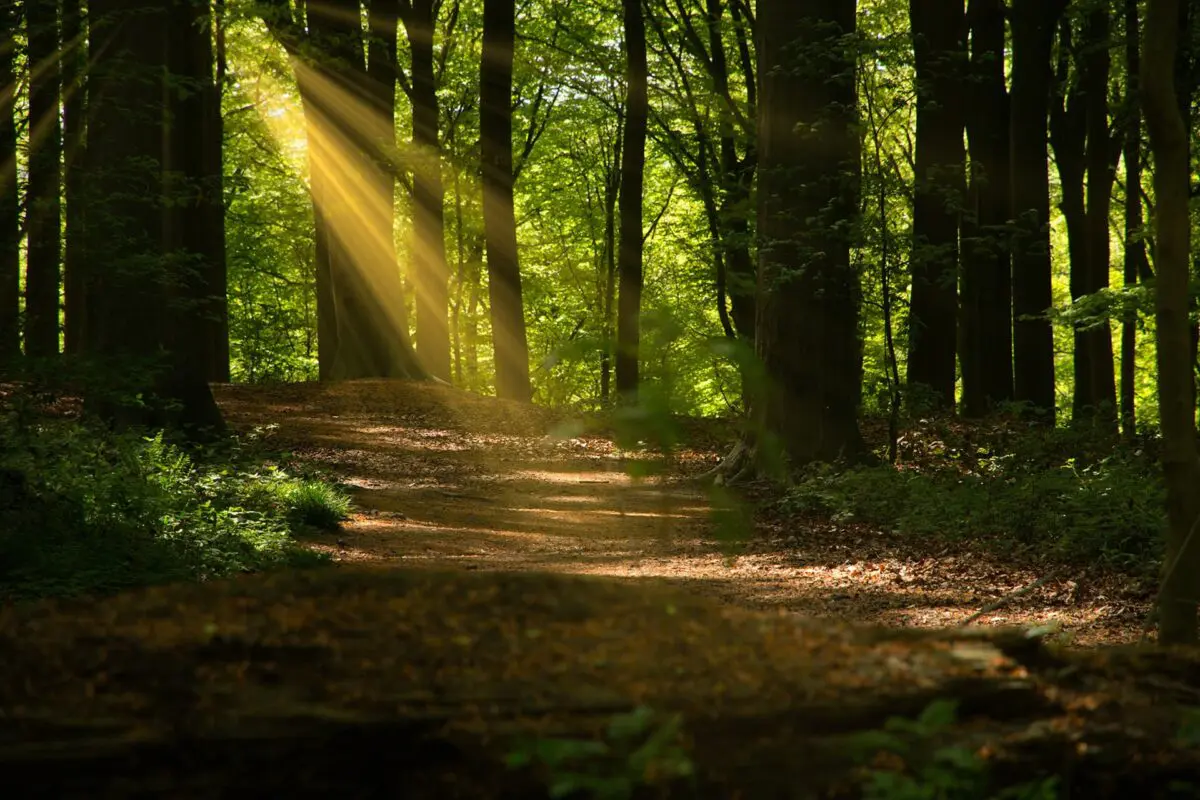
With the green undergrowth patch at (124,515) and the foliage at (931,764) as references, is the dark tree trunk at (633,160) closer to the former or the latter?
the green undergrowth patch at (124,515)

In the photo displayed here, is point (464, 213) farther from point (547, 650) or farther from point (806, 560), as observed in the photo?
point (547, 650)

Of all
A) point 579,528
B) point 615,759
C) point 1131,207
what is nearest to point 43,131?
point 579,528

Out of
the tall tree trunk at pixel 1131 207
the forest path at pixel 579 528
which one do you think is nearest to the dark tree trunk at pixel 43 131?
the forest path at pixel 579 528

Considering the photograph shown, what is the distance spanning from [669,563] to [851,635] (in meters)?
7.43

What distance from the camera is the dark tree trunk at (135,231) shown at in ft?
32.6

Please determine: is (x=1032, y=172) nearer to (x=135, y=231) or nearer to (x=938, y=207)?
(x=938, y=207)

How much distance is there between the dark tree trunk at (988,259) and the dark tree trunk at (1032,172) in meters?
0.37

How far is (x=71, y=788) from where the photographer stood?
2.38 meters

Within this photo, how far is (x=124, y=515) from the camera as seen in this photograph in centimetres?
851

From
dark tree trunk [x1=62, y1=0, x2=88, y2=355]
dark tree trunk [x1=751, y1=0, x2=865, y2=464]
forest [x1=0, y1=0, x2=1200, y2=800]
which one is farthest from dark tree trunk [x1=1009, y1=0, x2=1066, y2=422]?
dark tree trunk [x1=62, y1=0, x2=88, y2=355]

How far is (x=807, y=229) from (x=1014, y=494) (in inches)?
168

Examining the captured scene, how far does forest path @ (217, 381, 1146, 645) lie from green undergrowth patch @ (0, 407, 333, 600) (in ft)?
2.27

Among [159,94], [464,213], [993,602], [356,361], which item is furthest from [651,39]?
[993,602]

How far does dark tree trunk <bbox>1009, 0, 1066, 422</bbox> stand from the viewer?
62.1 ft
